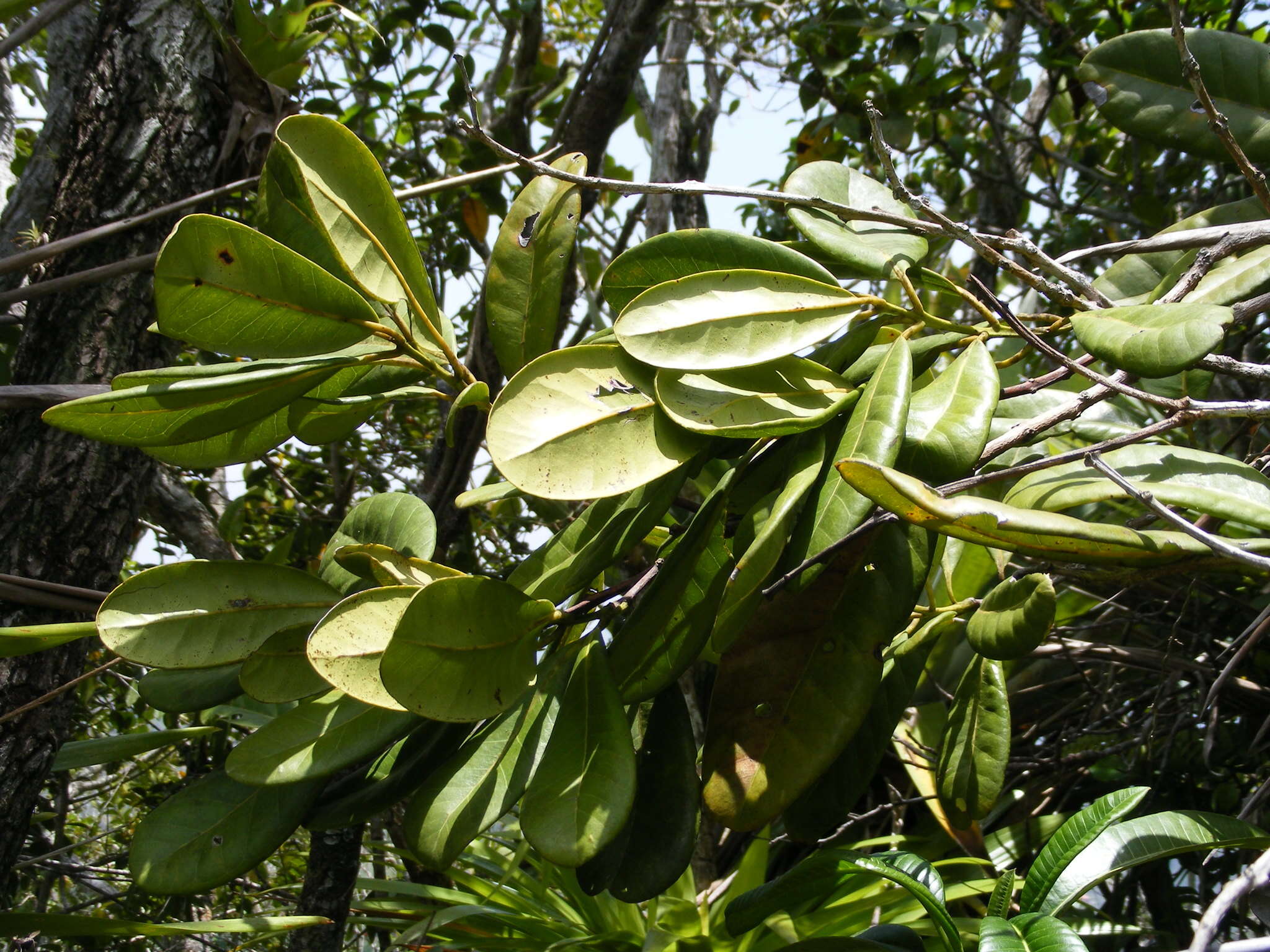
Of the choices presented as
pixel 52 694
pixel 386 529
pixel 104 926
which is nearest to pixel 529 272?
pixel 386 529

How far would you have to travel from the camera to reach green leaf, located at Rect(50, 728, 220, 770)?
2.83ft

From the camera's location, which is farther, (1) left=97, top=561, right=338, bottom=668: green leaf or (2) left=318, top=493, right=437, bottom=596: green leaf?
(2) left=318, top=493, right=437, bottom=596: green leaf

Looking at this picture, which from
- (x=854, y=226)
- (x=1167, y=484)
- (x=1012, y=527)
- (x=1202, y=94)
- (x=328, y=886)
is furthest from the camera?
(x=328, y=886)

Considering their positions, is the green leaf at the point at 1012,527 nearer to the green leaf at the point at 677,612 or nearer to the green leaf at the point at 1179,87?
the green leaf at the point at 677,612

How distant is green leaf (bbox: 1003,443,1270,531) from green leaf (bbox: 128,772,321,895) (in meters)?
0.50

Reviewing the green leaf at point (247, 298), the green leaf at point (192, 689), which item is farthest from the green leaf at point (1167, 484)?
the green leaf at point (192, 689)

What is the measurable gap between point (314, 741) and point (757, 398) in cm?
34

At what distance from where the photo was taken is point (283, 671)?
600 millimetres

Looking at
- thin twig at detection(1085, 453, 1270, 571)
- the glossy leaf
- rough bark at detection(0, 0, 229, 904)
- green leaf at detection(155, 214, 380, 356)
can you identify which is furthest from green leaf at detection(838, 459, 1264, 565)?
rough bark at detection(0, 0, 229, 904)

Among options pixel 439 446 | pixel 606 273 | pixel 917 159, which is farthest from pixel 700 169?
pixel 606 273

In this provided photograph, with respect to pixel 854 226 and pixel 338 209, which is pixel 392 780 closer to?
pixel 338 209

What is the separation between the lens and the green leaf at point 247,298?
0.56 m

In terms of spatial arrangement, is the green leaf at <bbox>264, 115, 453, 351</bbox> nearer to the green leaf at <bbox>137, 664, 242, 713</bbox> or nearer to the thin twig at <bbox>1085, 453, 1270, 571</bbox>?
the green leaf at <bbox>137, 664, 242, 713</bbox>

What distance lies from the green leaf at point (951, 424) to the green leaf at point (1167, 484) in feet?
0.23
